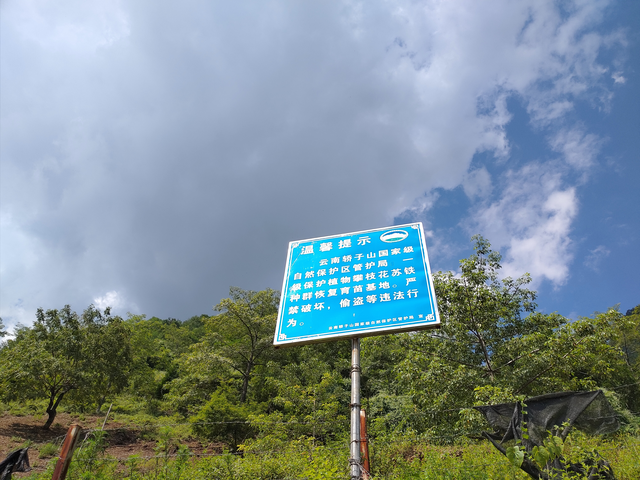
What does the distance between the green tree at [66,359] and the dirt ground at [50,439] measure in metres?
0.99

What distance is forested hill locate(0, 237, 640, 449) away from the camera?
33.8 ft

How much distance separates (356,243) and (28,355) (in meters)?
16.9

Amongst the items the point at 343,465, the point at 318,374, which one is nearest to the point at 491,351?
the point at 343,465

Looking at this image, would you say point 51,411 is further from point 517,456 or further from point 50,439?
point 517,456

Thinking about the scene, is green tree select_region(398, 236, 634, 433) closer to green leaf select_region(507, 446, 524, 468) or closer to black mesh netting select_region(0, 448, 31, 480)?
green leaf select_region(507, 446, 524, 468)

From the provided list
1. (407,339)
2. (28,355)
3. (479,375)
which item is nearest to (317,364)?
(407,339)

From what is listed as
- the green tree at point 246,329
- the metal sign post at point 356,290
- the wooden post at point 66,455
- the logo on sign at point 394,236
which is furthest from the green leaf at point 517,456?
the green tree at point 246,329

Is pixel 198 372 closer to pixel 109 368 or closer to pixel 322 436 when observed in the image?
pixel 109 368

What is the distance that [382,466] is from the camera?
841cm

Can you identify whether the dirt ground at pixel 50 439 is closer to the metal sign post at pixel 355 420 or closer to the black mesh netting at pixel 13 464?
the black mesh netting at pixel 13 464

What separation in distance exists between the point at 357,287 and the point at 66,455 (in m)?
5.31

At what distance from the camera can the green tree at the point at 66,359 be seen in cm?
1573

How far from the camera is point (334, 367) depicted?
2359 centimetres

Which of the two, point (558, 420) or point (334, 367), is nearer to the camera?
point (558, 420)
